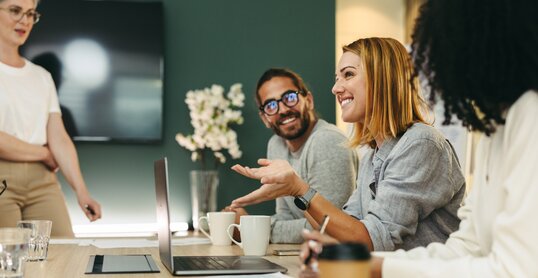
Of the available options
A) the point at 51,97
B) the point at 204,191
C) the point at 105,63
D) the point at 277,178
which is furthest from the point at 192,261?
the point at 105,63

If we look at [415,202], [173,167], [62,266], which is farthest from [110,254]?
[173,167]

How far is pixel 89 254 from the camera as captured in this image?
2.00 metres

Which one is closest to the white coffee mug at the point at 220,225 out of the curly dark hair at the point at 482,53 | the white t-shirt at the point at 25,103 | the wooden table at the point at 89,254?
the wooden table at the point at 89,254

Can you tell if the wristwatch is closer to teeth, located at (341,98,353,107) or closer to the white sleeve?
teeth, located at (341,98,353,107)

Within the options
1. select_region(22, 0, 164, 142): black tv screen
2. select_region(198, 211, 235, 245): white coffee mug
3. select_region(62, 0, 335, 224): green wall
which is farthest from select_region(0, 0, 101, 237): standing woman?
select_region(198, 211, 235, 245): white coffee mug

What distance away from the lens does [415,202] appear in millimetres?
1880

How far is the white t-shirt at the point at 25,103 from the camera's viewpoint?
328 cm

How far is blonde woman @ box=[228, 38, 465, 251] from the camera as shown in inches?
74.4

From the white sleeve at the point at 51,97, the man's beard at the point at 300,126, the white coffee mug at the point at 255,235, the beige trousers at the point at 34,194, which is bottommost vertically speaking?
the beige trousers at the point at 34,194

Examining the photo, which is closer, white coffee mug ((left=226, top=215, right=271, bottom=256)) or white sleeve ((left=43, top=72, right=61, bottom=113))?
white coffee mug ((left=226, top=215, right=271, bottom=256))

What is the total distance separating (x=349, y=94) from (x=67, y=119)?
96.6 inches

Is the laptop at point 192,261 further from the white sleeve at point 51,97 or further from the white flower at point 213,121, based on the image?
the white flower at point 213,121

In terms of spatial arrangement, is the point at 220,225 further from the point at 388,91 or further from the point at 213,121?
the point at 213,121

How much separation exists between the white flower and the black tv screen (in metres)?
0.26
